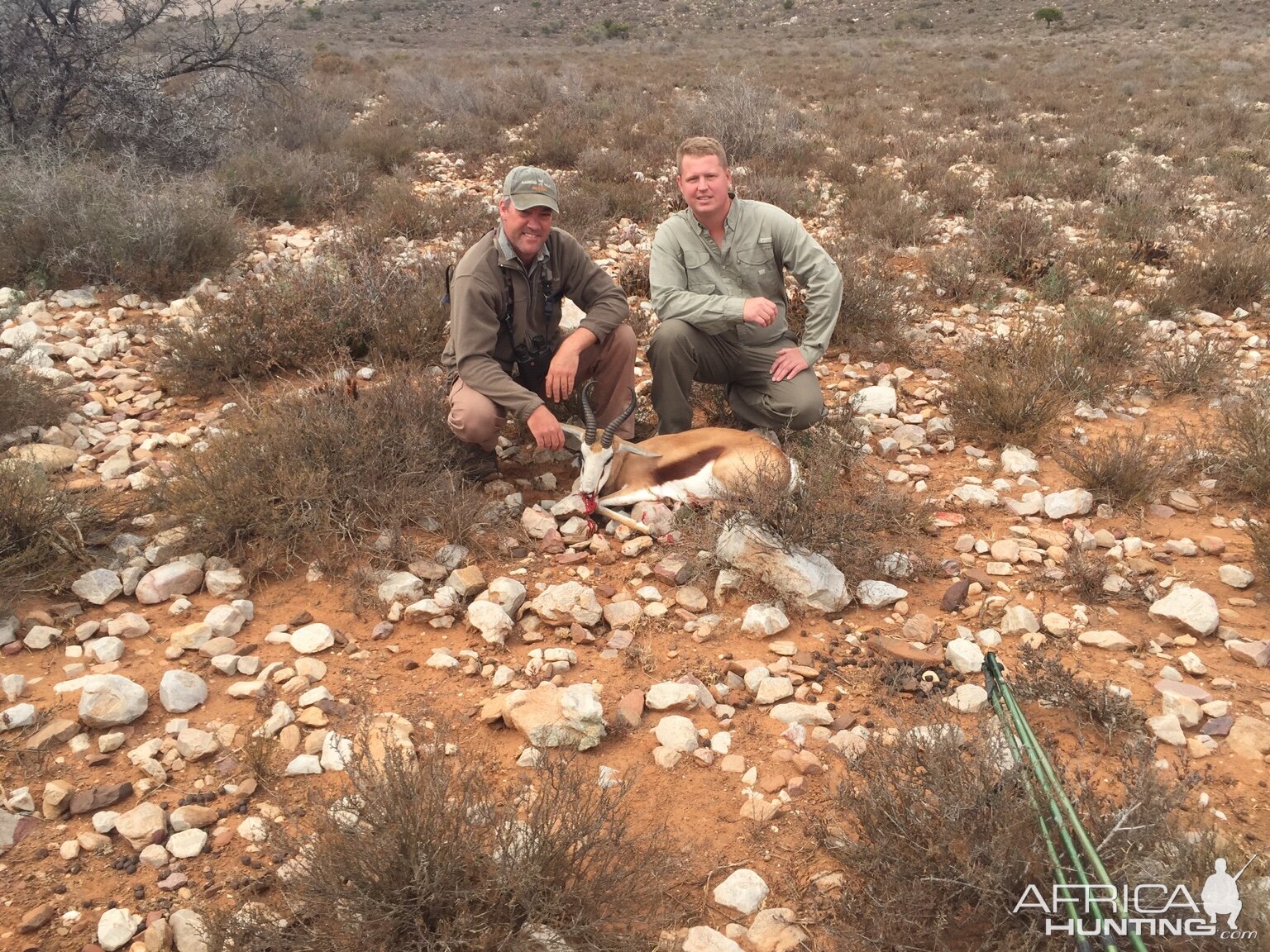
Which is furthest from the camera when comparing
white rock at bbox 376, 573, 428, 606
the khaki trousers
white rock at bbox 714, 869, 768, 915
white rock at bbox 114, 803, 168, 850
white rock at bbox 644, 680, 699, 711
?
the khaki trousers

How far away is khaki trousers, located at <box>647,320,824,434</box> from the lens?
483cm

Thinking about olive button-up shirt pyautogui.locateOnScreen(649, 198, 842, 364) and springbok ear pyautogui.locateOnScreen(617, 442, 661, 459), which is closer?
springbok ear pyautogui.locateOnScreen(617, 442, 661, 459)

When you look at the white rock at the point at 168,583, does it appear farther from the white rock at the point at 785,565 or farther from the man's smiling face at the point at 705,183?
the man's smiling face at the point at 705,183

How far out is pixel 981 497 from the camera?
4.45 metres

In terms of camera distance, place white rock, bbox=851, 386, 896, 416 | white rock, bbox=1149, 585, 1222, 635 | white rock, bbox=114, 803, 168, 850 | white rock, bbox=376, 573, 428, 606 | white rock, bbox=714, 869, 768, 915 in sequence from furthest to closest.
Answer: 1. white rock, bbox=851, 386, 896, 416
2. white rock, bbox=376, 573, 428, 606
3. white rock, bbox=1149, 585, 1222, 635
4. white rock, bbox=114, 803, 168, 850
5. white rock, bbox=714, 869, 768, 915

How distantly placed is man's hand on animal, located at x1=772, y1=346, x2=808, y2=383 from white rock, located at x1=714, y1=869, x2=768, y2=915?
2971mm

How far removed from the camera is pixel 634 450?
445cm

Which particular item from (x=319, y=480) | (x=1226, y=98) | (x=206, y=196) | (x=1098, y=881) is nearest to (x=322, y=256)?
(x=206, y=196)

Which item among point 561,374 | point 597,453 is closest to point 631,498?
point 597,453

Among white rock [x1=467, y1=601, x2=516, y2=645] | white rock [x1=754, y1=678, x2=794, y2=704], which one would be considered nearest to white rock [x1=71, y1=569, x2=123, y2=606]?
white rock [x1=467, y1=601, x2=516, y2=645]

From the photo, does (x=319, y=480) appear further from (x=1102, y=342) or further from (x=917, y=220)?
(x=917, y=220)

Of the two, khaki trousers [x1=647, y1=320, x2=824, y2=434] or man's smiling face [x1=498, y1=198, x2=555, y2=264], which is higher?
man's smiling face [x1=498, y1=198, x2=555, y2=264]

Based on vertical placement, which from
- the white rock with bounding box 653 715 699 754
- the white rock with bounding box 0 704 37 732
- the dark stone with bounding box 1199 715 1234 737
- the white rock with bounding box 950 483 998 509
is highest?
the white rock with bounding box 0 704 37 732

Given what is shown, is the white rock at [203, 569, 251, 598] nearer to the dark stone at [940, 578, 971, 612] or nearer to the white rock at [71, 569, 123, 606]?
the white rock at [71, 569, 123, 606]
